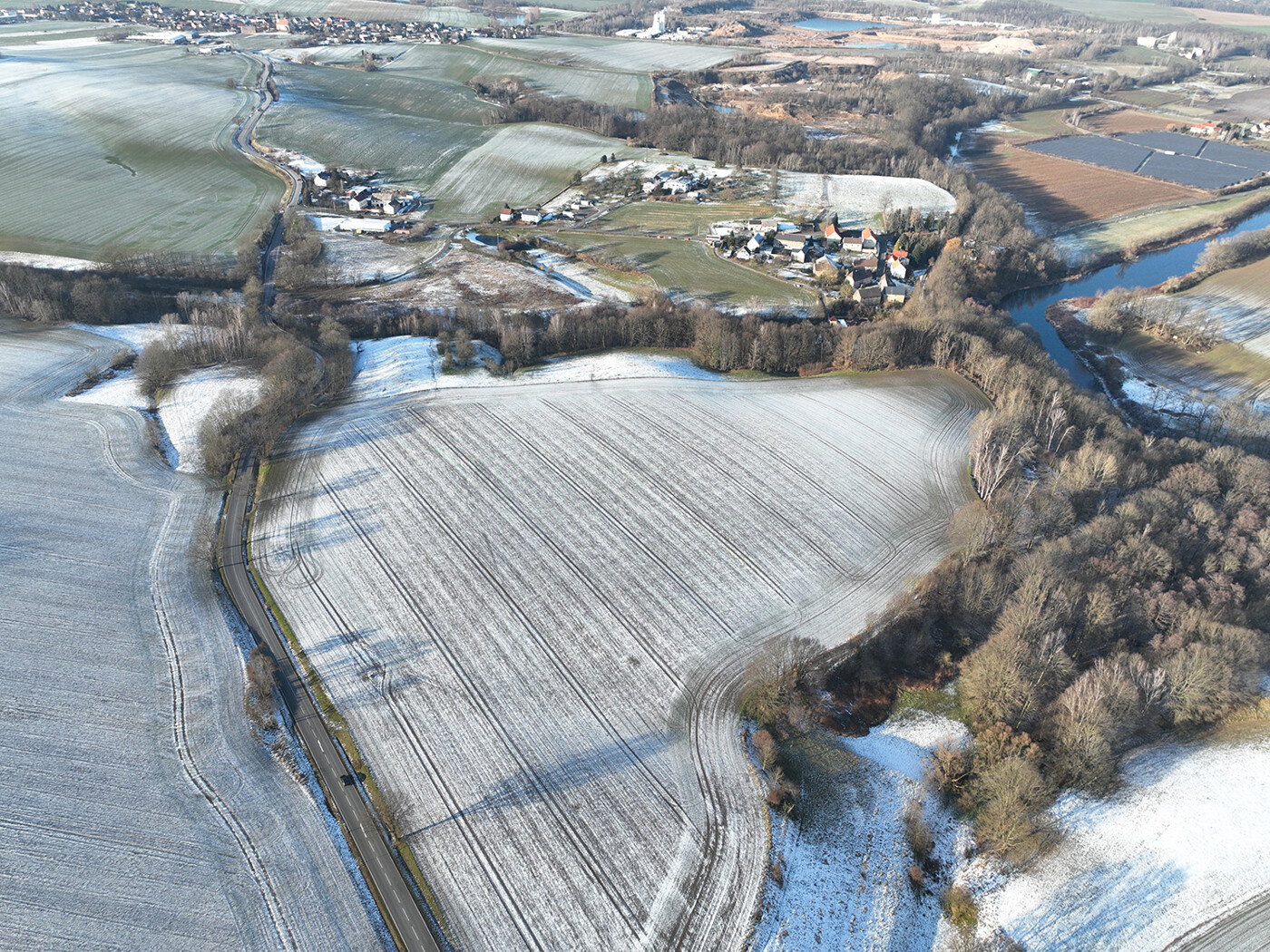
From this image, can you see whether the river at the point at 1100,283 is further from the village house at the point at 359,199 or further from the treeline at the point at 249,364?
the village house at the point at 359,199

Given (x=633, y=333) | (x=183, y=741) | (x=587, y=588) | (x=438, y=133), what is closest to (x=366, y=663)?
(x=183, y=741)

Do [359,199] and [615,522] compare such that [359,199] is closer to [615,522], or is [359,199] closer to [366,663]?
[615,522]

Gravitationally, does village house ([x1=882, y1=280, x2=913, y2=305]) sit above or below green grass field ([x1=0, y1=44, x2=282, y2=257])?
below

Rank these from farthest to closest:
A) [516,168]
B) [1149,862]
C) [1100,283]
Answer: [516,168] → [1100,283] → [1149,862]

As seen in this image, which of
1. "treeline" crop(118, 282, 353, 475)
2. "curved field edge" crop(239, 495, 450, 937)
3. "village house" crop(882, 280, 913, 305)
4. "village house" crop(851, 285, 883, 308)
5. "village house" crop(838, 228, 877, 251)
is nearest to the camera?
Result: "curved field edge" crop(239, 495, 450, 937)

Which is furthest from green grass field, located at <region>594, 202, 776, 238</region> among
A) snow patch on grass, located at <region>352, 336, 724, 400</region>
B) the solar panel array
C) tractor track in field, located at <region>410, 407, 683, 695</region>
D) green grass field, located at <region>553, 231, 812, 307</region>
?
the solar panel array

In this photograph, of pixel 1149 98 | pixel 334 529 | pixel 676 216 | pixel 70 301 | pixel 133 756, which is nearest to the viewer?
pixel 133 756

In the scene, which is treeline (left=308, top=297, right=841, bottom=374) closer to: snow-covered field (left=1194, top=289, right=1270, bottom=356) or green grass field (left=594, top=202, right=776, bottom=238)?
green grass field (left=594, top=202, right=776, bottom=238)
